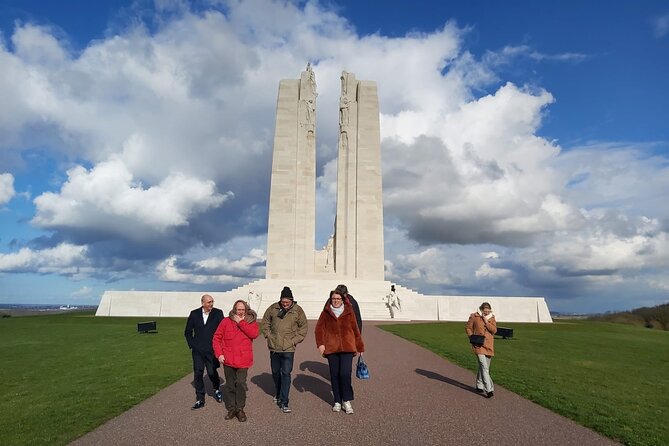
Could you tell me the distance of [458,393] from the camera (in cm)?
760

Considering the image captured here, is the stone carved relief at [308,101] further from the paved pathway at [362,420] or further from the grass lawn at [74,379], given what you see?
the paved pathway at [362,420]

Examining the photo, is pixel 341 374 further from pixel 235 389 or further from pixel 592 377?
pixel 592 377

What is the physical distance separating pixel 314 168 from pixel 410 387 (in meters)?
34.1

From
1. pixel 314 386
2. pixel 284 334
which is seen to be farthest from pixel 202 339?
pixel 314 386

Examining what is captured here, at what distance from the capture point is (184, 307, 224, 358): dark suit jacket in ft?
22.0

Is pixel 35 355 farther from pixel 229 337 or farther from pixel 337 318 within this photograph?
pixel 337 318

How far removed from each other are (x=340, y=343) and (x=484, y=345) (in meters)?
2.52

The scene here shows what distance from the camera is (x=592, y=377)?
9234mm

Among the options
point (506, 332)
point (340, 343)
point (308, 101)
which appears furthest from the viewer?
point (308, 101)

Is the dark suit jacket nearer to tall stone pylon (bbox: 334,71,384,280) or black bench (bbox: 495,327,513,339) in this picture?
black bench (bbox: 495,327,513,339)

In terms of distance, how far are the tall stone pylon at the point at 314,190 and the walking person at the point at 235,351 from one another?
105 ft

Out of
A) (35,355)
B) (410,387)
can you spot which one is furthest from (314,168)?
(410,387)

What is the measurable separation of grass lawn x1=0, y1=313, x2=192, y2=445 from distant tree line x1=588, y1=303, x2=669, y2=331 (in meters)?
29.7

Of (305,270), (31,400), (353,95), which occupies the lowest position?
(31,400)
